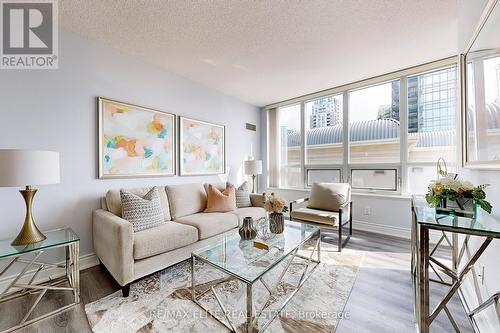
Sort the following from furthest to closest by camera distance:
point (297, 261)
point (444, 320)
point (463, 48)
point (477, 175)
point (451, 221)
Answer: point (297, 261), point (463, 48), point (477, 175), point (444, 320), point (451, 221)

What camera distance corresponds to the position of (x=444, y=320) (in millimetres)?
1490

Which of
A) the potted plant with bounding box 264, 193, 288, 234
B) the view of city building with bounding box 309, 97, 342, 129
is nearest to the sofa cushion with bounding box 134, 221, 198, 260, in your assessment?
the potted plant with bounding box 264, 193, 288, 234

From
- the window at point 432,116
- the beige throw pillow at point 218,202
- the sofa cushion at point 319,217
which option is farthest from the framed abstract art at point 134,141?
the window at point 432,116

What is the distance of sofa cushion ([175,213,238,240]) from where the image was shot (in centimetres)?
234

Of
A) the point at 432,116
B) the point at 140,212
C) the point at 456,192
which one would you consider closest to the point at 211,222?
the point at 140,212

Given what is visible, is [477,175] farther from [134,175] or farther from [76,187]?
[76,187]

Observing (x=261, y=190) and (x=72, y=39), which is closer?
(x=72, y=39)

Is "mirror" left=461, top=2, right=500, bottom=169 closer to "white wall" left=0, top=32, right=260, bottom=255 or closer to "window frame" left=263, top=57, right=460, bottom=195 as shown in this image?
"window frame" left=263, top=57, right=460, bottom=195

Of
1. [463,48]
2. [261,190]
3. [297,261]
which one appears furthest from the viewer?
[261,190]

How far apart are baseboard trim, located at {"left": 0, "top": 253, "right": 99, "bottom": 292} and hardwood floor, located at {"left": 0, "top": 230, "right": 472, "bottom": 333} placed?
10 cm

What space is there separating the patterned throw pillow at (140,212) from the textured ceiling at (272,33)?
1.69 metres

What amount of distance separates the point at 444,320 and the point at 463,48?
2.14 meters

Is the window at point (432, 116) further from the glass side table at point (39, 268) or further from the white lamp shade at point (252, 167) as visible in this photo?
the glass side table at point (39, 268)

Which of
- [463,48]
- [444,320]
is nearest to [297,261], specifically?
[444,320]
